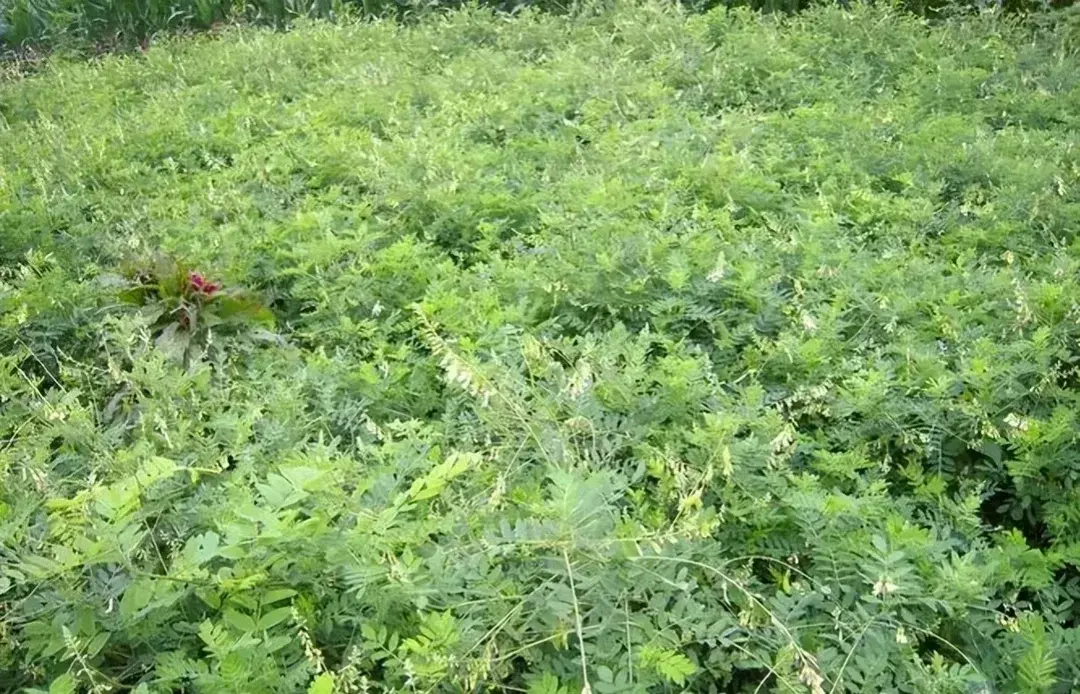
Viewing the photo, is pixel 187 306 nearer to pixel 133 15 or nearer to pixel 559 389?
pixel 559 389

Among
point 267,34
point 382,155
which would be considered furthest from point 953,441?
point 267,34

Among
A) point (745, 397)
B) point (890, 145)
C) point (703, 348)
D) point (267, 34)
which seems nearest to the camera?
point (745, 397)

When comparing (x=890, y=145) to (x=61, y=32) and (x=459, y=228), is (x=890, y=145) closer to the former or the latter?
(x=459, y=228)

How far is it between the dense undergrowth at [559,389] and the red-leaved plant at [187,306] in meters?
0.01

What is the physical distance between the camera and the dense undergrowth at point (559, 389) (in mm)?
1784

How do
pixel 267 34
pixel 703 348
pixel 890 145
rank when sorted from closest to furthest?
1. pixel 703 348
2. pixel 890 145
3. pixel 267 34

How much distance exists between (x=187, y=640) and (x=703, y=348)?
5.34 ft

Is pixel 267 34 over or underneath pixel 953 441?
underneath

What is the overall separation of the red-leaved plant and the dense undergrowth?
13 millimetres

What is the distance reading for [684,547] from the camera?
1.92 m

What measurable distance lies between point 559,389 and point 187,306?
4.95 ft

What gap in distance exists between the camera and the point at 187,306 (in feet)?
10.5

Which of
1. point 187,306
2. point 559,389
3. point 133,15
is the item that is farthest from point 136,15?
point 559,389

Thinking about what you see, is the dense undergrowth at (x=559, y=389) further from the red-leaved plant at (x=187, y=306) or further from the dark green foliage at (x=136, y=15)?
the dark green foliage at (x=136, y=15)
